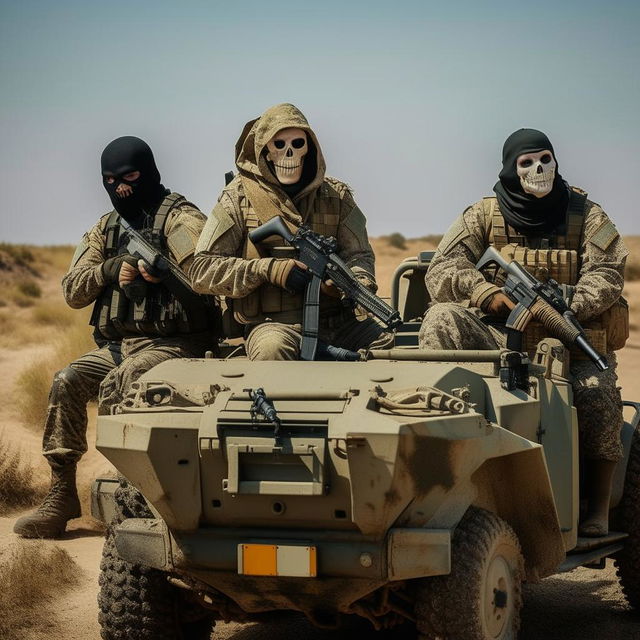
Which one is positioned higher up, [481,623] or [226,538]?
[226,538]

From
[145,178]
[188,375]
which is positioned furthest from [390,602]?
[145,178]

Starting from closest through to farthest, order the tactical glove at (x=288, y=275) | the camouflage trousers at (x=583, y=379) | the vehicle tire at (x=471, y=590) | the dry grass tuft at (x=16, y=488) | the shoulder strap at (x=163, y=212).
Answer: the vehicle tire at (x=471, y=590) → the camouflage trousers at (x=583, y=379) → the tactical glove at (x=288, y=275) → the shoulder strap at (x=163, y=212) → the dry grass tuft at (x=16, y=488)

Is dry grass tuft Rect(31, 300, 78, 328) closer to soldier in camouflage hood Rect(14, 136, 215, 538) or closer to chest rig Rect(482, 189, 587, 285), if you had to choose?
soldier in camouflage hood Rect(14, 136, 215, 538)

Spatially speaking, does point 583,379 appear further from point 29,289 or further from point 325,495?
point 29,289

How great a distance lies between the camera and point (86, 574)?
31.1 ft

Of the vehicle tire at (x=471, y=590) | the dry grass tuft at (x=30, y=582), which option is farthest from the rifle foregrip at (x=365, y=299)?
the dry grass tuft at (x=30, y=582)

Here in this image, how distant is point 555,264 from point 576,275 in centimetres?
17

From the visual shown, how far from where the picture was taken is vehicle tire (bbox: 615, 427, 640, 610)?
27.6ft

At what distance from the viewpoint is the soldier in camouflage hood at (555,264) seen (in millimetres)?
8148

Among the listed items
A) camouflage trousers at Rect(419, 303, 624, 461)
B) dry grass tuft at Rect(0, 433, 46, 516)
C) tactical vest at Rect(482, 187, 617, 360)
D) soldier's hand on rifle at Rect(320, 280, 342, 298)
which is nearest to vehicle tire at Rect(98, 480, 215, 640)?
soldier's hand on rifle at Rect(320, 280, 342, 298)

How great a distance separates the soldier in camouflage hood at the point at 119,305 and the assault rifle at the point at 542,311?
7.14ft

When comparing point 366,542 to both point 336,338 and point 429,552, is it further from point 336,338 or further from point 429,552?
point 336,338

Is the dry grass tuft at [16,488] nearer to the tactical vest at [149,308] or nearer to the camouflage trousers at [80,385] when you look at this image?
the camouflage trousers at [80,385]

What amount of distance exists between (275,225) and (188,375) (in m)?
1.44
